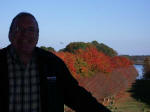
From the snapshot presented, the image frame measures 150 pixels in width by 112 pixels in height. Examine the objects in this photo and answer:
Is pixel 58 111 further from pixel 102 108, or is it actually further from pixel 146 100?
pixel 146 100

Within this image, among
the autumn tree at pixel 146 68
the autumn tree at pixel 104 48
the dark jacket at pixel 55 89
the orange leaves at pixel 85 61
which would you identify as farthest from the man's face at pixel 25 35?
the autumn tree at pixel 146 68

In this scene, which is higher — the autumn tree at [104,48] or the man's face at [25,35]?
the autumn tree at [104,48]

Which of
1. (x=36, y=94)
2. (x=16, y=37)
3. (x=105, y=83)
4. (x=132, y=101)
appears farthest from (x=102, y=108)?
(x=132, y=101)

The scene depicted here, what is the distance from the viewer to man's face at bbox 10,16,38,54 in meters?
1.54

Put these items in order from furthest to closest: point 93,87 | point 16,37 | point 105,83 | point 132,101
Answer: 1. point 132,101
2. point 105,83
3. point 93,87
4. point 16,37

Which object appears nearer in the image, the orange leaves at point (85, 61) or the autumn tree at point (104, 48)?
the orange leaves at point (85, 61)

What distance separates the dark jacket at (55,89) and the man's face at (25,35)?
0.10m

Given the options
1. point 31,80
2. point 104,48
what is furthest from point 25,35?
point 104,48

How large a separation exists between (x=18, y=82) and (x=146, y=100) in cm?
981

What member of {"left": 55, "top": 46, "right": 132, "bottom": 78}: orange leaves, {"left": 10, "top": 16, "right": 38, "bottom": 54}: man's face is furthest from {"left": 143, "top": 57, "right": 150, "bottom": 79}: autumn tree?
{"left": 10, "top": 16, "right": 38, "bottom": 54}: man's face

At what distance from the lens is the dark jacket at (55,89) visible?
5.21 feet

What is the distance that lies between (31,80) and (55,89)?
14cm

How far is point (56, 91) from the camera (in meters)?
1.59

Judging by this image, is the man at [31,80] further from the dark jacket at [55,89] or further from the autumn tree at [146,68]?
the autumn tree at [146,68]
